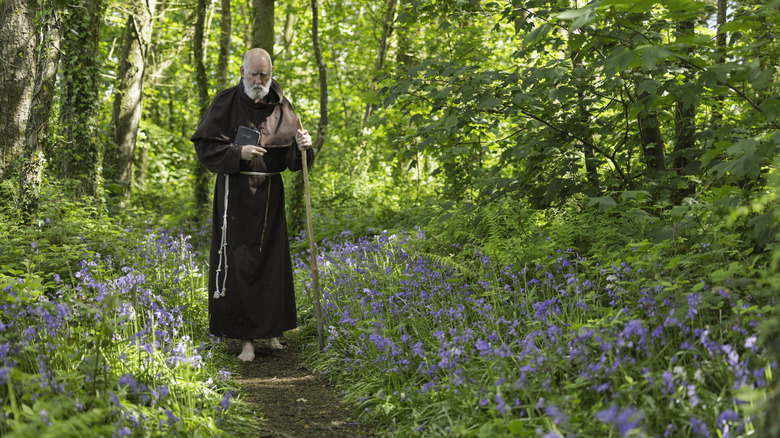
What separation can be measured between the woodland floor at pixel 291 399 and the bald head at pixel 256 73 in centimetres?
239

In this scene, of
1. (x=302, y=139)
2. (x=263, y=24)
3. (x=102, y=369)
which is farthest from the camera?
(x=263, y=24)

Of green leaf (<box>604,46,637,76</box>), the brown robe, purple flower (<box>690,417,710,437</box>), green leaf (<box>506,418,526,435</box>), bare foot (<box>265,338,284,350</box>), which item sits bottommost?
bare foot (<box>265,338,284,350</box>)

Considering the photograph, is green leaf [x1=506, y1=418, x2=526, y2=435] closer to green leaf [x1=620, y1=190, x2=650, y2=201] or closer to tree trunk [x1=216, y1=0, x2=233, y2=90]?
green leaf [x1=620, y1=190, x2=650, y2=201]

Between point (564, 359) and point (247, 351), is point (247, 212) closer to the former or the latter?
point (247, 351)

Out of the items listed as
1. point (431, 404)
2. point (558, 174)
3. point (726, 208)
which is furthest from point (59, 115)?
point (726, 208)

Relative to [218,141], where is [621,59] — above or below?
above

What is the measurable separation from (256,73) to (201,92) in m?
7.07

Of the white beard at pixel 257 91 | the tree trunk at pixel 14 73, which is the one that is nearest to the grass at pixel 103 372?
the white beard at pixel 257 91

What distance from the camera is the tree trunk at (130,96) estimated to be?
12.2 metres

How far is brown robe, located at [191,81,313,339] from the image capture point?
574 centimetres

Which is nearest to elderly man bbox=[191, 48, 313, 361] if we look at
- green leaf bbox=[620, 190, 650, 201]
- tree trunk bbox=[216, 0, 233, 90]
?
green leaf bbox=[620, 190, 650, 201]

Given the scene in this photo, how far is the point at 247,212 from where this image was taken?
5793 millimetres

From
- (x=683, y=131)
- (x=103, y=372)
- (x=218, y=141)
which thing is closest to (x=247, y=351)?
(x=218, y=141)

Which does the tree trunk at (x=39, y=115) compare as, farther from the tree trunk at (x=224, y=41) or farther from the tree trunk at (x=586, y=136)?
the tree trunk at (x=586, y=136)
